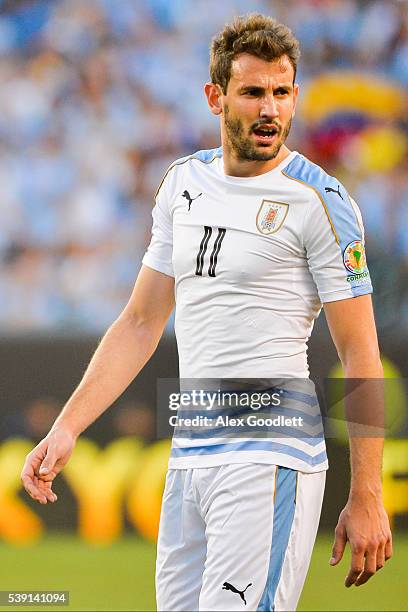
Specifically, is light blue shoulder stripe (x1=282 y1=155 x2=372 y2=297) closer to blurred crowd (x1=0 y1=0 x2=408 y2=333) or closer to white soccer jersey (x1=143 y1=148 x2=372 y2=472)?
white soccer jersey (x1=143 y1=148 x2=372 y2=472)

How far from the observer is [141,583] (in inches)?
193

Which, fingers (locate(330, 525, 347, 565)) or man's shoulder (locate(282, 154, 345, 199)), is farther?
man's shoulder (locate(282, 154, 345, 199))

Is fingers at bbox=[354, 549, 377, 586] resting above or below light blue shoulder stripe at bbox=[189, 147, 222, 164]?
below

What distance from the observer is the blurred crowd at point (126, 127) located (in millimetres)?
5457

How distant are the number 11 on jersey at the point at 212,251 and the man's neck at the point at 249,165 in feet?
0.54

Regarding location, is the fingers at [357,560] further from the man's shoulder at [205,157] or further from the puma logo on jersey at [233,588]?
the man's shoulder at [205,157]

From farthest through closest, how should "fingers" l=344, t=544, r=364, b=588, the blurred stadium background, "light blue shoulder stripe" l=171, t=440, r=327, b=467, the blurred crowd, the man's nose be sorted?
the blurred crowd, the blurred stadium background, the man's nose, "light blue shoulder stripe" l=171, t=440, r=327, b=467, "fingers" l=344, t=544, r=364, b=588

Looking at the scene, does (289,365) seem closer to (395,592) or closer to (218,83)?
(218,83)

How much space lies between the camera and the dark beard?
248 centimetres

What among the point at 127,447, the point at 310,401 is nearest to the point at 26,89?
the point at 127,447

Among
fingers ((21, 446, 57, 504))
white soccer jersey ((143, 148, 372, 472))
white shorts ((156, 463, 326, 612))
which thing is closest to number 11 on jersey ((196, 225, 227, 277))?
white soccer jersey ((143, 148, 372, 472))

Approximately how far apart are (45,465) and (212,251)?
64 centimetres

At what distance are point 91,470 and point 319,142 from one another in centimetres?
208

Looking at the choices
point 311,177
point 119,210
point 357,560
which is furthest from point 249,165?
point 119,210
